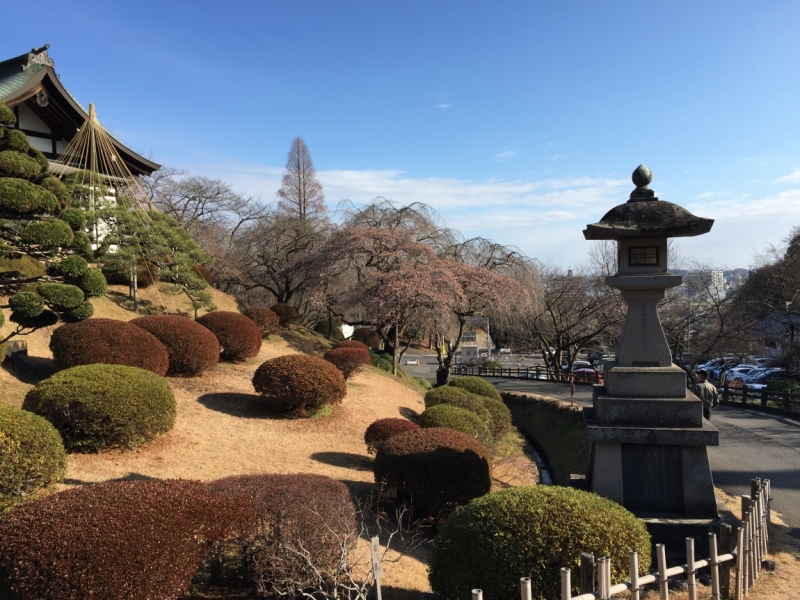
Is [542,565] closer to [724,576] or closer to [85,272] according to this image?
[724,576]

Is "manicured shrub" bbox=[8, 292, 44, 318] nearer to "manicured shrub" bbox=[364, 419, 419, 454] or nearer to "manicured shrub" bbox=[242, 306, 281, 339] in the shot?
"manicured shrub" bbox=[364, 419, 419, 454]

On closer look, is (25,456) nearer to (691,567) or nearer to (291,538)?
(291,538)

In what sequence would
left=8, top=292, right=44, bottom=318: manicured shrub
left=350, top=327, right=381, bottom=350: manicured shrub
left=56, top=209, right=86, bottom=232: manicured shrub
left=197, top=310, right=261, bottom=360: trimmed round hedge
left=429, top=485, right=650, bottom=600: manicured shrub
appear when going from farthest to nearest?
left=350, top=327, right=381, bottom=350: manicured shrub
left=197, top=310, right=261, bottom=360: trimmed round hedge
left=56, top=209, right=86, bottom=232: manicured shrub
left=8, top=292, right=44, bottom=318: manicured shrub
left=429, top=485, right=650, bottom=600: manicured shrub

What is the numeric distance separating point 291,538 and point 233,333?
34.6 ft

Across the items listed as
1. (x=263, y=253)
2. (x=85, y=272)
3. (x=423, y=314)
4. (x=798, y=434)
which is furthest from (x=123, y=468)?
(x=263, y=253)

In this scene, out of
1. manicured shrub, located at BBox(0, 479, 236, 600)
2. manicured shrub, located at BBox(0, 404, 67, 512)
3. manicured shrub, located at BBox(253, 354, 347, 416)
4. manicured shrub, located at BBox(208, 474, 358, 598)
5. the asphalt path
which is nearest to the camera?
manicured shrub, located at BBox(0, 479, 236, 600)

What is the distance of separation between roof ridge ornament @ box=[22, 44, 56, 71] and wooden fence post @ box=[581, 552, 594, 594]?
21826mm

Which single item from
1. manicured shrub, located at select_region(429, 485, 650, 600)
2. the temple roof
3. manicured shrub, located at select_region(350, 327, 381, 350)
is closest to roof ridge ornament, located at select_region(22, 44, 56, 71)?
the temple roof

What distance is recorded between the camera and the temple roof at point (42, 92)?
1753 centimetres

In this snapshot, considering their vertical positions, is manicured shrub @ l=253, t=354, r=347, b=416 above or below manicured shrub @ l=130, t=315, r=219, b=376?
below

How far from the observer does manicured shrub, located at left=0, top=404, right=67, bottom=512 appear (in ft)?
18.6

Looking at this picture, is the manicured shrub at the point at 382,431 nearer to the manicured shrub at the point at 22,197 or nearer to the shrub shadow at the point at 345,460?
the shrub shadow at the point at 345,460

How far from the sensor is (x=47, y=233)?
414 inches

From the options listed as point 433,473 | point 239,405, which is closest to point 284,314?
point 239,405
